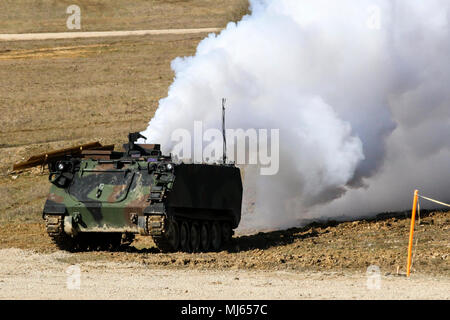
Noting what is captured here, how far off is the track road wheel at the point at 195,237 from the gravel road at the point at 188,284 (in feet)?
13.8

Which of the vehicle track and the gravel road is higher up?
the vehicle track

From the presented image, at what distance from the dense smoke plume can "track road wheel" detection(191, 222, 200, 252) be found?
5676 mm

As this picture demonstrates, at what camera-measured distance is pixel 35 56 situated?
62.0 metres

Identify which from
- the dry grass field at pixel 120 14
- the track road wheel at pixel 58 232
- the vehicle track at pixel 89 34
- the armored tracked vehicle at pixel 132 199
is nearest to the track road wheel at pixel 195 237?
the armored tracked vehicle at pixel 132 199

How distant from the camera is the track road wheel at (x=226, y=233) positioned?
2862 cm

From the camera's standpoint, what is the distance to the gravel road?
17266mm

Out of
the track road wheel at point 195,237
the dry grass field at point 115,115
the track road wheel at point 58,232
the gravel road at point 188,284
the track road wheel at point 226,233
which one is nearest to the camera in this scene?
the gravel road at point 188,284

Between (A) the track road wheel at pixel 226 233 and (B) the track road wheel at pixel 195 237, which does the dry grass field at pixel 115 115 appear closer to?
(A) the track road wheel at pixel 226 233

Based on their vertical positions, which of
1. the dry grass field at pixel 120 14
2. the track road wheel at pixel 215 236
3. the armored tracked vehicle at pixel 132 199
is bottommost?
the track road wheel at pixel 215 236

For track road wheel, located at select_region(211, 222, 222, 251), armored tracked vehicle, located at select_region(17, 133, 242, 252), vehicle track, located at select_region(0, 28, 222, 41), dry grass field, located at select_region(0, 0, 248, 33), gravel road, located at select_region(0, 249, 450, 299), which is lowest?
gravel road, located at select_region(0, 249, 450, 299)

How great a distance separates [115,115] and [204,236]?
25.1 meters

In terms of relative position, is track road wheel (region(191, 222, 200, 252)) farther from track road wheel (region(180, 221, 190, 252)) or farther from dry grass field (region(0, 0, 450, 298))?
dry grass field (region(0, 0, 450, 298))

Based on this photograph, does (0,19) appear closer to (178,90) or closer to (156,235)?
(178,90)

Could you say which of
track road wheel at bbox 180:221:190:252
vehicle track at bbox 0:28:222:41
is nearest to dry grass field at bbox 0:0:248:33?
vehicle track at bbox 0:28:222:41
